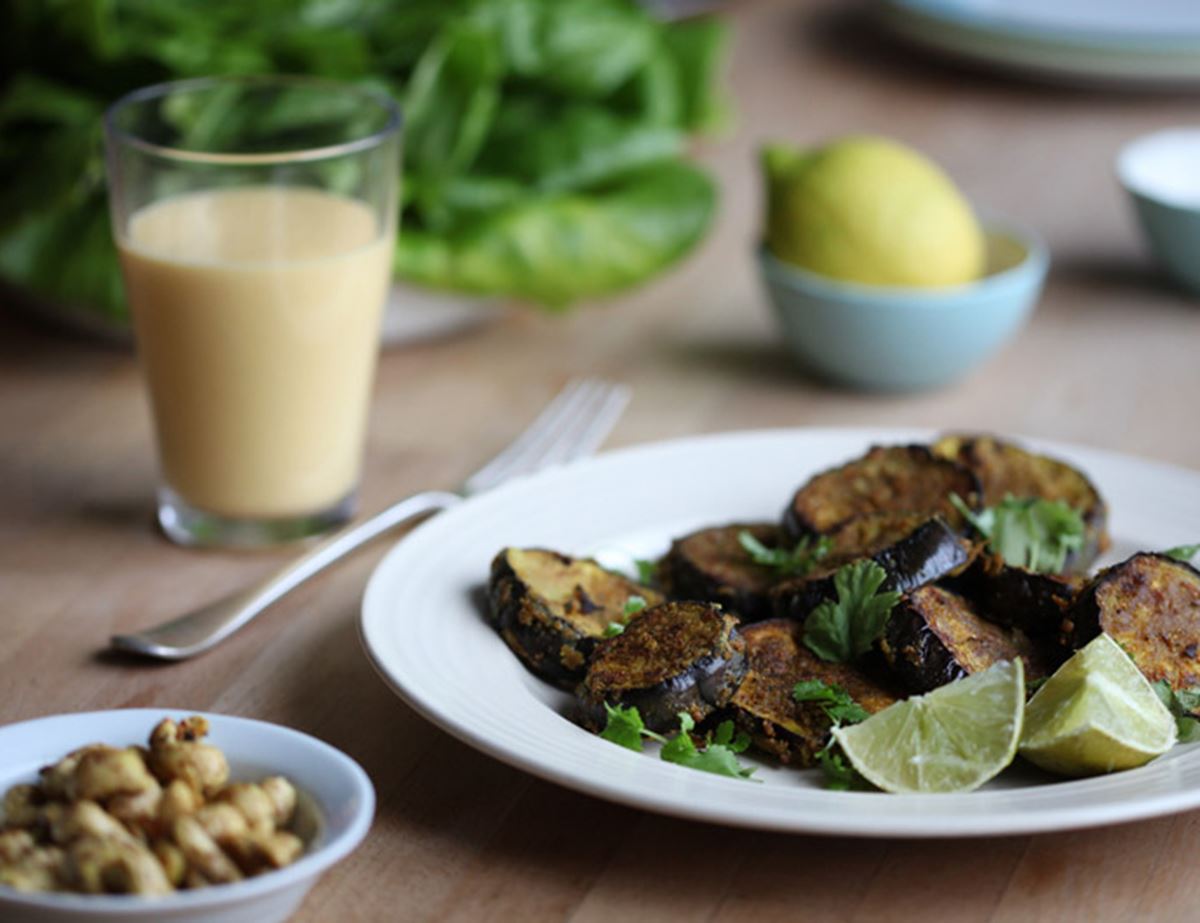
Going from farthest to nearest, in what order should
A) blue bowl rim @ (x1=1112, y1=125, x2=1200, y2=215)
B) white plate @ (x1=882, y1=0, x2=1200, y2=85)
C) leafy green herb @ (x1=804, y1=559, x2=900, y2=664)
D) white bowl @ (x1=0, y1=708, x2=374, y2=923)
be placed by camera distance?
white plate @ (x1=882, y1=0, x2=1200, y2=85) → blue bowl rim @ (x1=1112, y1=125, x2=1200, y2=215) → leafy green herb @ (x1=804, y1=559, x2=900, y2=664) → white bowl @ (x1=0, y1=708, x2=374, y2=923)

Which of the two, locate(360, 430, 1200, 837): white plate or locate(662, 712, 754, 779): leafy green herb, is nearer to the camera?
locate(360, 430, 1200, 837): white plate

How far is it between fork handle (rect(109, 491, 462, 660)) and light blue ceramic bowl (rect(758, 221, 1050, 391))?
2.28 ft

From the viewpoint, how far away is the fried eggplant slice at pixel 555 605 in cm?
143

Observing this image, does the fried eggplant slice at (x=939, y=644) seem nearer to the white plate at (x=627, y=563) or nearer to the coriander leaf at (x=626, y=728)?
the white plate at (x=627, y=563)

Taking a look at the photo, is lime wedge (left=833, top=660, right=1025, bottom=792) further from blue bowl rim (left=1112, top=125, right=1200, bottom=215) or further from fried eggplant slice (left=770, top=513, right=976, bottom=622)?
blue bowl rim (left=1112, top=125, right=1200, bottom=215)

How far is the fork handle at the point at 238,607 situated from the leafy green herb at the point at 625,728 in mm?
476

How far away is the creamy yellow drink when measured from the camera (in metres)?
1.74

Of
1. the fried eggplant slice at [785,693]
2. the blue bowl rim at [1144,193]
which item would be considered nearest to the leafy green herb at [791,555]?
the fried eggplant slice at [785,693]

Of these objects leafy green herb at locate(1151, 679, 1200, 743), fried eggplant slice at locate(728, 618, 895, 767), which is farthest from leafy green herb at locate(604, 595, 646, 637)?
leafy green herb at locate(1151, 679, 1200, 743)

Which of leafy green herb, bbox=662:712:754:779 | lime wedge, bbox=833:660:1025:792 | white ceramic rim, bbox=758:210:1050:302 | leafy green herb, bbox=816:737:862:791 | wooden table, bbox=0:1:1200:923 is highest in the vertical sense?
lime wedge, bbox=833:660:1025:792

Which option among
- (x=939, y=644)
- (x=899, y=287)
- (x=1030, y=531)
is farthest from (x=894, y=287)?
(x=939, y=644)

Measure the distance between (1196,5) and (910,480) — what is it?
2283 mm

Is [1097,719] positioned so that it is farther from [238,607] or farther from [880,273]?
[880,273]

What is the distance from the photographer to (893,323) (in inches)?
86.3
